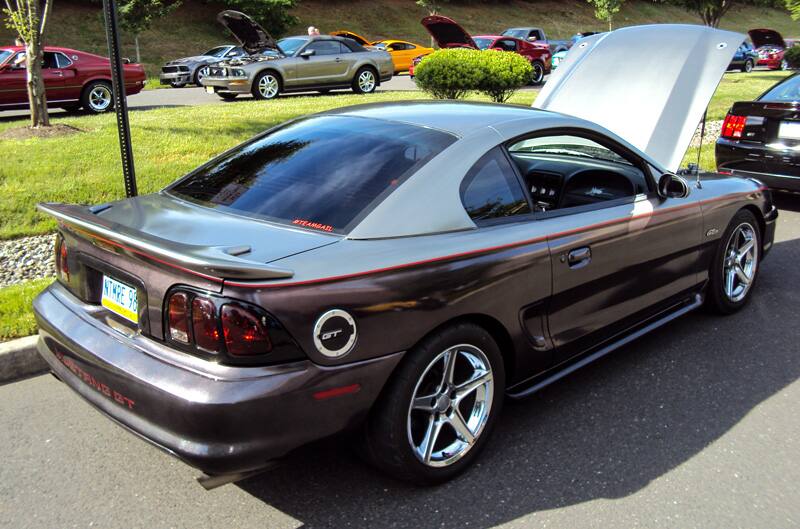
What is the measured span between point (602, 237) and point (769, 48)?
4052 centimetres

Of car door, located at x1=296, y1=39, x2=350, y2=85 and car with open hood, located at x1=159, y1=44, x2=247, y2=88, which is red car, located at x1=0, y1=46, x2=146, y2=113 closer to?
car door, located at x1=296, y1=39, x2=350, y2=85

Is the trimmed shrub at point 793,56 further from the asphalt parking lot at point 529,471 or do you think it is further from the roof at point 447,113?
the roof at point 447,113

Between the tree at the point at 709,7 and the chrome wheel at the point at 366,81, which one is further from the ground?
the tree at the point at 709,7

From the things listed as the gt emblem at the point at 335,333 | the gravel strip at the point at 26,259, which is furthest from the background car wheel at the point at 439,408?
the gravel strip at the point at 26,259

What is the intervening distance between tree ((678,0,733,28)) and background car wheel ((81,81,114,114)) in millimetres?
20827

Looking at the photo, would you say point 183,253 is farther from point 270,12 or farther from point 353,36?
point 270,12

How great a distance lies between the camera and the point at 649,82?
5730mm

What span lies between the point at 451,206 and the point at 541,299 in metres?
0.65

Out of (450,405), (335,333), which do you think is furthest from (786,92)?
(335,333)

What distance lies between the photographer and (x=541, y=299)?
3307 millimetres

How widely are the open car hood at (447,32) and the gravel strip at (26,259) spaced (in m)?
12.7

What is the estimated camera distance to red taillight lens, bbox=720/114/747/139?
7684 mm

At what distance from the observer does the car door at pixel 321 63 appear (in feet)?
55.2

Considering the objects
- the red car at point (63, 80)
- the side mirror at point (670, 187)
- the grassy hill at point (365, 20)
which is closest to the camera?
the side mirror at point (670, 187)
